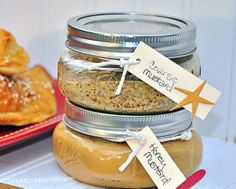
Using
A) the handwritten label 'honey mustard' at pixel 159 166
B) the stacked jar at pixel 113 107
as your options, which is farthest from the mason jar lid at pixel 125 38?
the handwritten label 'honey mustard' at pixel 159 166

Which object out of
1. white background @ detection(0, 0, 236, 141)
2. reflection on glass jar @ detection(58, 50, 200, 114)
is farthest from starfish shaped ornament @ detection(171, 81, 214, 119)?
white background @ detection(0, 0, 236, 141)

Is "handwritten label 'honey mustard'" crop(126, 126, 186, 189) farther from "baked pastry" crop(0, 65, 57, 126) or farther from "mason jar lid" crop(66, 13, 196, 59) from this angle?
"baked pastry" crop(0, 65, 57, 126)

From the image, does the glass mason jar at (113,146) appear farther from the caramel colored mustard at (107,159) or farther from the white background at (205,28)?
the white background at (205,28)

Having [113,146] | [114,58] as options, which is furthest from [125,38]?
[113,146]

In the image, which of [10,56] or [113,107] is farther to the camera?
[10,56]

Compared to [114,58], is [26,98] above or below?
below

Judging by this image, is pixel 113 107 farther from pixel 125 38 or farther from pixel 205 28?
pixel 205 28

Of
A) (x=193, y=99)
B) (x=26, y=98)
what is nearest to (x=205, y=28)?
(x=193, y=99)
